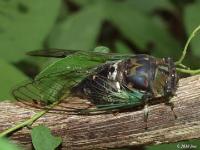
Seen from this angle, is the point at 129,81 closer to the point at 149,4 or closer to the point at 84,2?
the point at 84,2

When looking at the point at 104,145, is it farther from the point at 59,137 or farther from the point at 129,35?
the point at 129,35

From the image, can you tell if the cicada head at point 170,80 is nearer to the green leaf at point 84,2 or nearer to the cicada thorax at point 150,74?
the cicada thorax at point 150,74

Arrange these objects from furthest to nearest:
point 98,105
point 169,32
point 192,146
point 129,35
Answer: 1. point 169,32
2. point 129,35
3. point 192,146
4. point 98,105

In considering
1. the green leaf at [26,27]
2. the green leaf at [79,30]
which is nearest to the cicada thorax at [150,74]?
the green leaf at [26,27]

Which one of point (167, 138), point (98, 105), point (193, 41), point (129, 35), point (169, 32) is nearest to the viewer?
point (167, 138)

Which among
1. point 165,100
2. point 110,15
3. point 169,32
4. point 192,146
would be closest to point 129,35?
point 110,15
